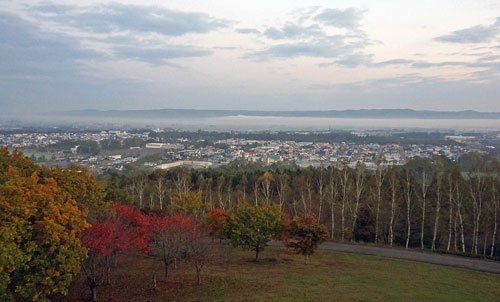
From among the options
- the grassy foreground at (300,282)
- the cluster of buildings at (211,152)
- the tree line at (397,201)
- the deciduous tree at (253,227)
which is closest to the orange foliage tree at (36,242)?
the grassy foreground at (300,282)

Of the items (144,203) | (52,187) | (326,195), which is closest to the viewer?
Answer: (52,187)

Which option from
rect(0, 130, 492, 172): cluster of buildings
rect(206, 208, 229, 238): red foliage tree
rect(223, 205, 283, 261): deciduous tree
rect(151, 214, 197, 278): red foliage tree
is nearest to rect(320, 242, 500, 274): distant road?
rect(223, 205, 283, 261): deciduous tree

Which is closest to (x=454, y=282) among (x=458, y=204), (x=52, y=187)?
(x=458, y=204)

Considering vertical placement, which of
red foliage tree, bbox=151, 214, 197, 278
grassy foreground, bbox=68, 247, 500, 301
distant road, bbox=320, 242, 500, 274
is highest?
red foliage tree, bbox=151, 214, 197, 278

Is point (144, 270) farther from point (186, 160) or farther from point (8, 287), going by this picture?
point (186, 160)

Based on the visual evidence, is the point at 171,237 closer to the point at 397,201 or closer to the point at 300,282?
the point at 300,282

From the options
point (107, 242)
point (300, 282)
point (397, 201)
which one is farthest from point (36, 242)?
point (397, 201)

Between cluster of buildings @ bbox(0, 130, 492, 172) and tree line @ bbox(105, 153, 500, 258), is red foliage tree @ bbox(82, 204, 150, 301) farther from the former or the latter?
cluster of buildings @ bbox(0, 130, 492, 172)
